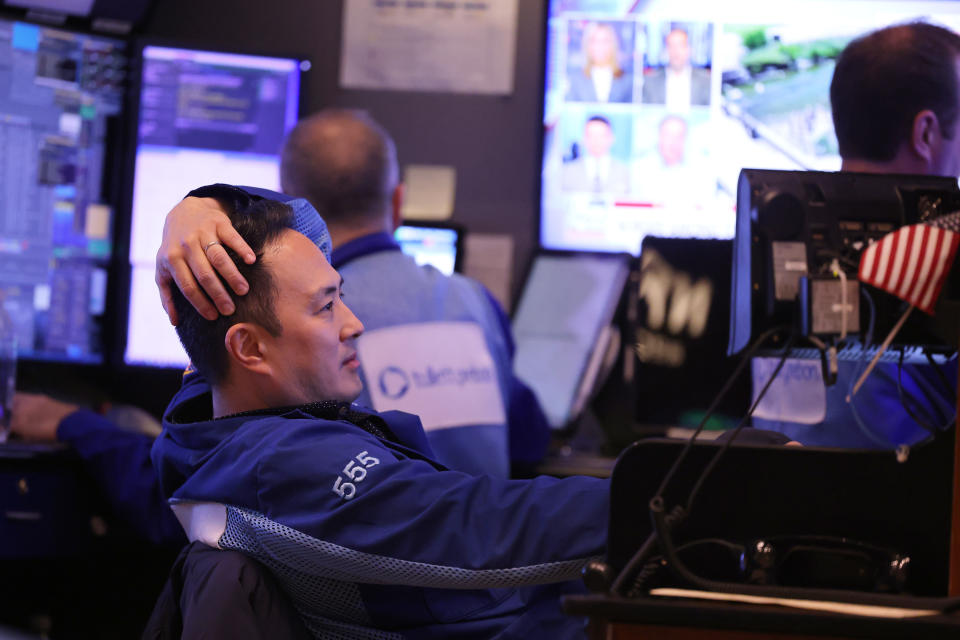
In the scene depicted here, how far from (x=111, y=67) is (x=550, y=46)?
44.5 inches

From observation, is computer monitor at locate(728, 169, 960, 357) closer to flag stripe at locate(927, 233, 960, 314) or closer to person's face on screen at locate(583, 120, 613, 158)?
flag stripe at locate(927, 233, 960, 314)

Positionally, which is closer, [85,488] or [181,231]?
[181,231]

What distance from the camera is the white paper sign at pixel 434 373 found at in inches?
75.9

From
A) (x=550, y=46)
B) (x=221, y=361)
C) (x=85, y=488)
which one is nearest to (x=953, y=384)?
(x=221, y=361)

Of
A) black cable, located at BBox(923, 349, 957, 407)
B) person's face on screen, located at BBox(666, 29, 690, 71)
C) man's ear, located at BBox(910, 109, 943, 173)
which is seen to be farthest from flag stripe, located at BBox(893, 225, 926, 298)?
person's face on screen, located at BBox(666, 29, 690, 71)

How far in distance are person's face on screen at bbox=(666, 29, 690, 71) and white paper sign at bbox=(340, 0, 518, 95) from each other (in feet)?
1.37

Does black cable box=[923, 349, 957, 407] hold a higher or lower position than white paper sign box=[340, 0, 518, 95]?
lower

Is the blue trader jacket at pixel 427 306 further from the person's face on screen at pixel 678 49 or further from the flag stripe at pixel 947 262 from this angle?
the flag stripe at pixel 947 262

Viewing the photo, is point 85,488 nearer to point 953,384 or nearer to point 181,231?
point 181,231

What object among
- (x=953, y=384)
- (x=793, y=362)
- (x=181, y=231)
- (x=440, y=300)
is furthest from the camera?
(x=440, y=300)

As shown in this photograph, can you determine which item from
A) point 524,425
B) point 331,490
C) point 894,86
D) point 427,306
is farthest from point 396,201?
point 331,490

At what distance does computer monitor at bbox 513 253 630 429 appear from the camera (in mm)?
2553

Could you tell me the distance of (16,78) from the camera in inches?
98.2

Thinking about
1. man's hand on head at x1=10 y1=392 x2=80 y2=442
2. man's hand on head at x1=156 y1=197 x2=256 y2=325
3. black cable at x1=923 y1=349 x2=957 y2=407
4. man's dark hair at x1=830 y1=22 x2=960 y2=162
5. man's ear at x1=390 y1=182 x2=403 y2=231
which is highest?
man's dark hair at x1=830 y1=22 x2=960 y2=162
